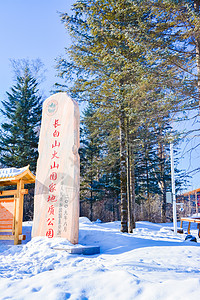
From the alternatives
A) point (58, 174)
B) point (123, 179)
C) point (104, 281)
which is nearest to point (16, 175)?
point (58, 174)

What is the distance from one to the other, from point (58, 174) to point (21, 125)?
1301 cm

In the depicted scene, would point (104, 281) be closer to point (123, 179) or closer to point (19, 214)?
point (19, 214)

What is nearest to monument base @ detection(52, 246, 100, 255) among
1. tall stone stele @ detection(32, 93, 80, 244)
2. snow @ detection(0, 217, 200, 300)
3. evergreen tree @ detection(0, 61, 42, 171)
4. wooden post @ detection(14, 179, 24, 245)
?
snow @ detection(0, 217, 200, 300)

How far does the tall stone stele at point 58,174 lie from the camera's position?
6383 millimetres

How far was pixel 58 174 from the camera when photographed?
6770mm

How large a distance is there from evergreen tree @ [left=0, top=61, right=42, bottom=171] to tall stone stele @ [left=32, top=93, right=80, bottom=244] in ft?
36.3

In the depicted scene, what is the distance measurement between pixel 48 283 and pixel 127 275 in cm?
76

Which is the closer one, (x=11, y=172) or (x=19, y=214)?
(x=19, y=214)

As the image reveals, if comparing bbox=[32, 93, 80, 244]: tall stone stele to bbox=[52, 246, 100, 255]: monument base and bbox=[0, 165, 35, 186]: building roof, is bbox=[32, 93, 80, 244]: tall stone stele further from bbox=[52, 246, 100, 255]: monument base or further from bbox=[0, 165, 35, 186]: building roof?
bbox=[0, 165, 35, 186]: building roof

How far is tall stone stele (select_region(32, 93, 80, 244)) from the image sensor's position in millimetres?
6383

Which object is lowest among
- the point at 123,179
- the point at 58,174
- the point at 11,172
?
the point at 123,179

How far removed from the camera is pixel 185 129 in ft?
22.2

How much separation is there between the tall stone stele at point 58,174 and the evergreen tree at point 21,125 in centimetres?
1106

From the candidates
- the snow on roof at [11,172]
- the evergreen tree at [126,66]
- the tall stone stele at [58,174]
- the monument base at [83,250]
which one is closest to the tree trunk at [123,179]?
the evergreen tree at [126,66]
